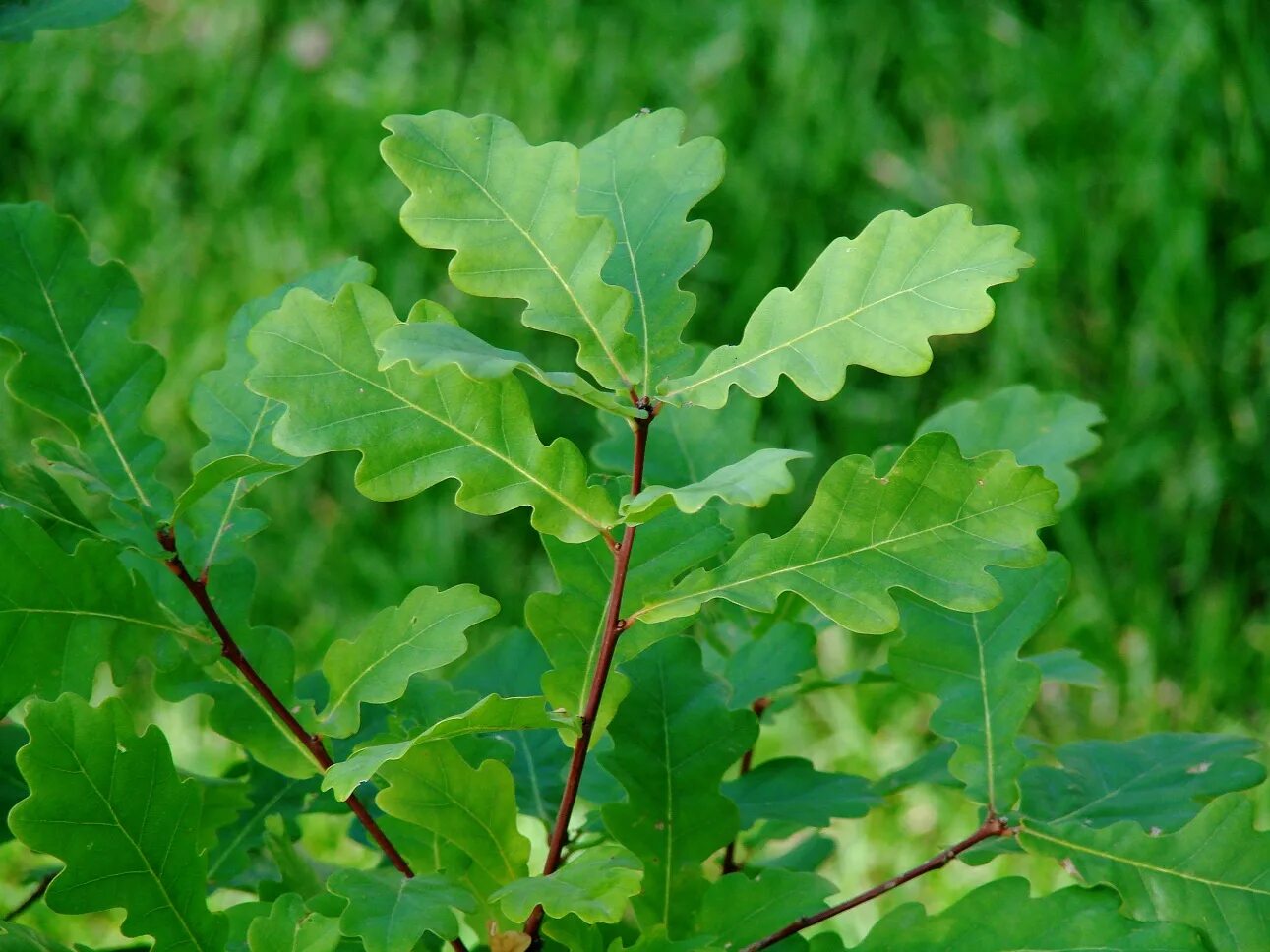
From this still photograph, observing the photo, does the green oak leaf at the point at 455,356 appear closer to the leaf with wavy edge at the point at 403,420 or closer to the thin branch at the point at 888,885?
the leaf with wavy edge at the point at 403,420

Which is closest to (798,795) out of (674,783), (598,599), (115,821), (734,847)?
(734,847)

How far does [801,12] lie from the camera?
365cm

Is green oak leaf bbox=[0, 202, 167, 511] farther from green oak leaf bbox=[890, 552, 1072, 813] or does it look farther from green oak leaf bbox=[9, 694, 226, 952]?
green oak leaf bbox=[890, 552, 1072, 813]

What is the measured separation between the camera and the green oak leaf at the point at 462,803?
85 cm

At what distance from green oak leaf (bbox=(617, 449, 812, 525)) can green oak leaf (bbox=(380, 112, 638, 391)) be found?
111 millimetres

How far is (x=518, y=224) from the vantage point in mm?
845

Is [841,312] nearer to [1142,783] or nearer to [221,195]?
[1142,783]

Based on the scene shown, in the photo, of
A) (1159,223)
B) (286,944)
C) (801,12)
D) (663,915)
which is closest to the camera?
(286,944)

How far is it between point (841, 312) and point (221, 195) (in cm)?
332

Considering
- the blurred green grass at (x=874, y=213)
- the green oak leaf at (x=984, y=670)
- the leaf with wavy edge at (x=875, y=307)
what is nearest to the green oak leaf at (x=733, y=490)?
the leaf with wavy edge at (x=875, y=307)

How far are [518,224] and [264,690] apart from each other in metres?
0.32

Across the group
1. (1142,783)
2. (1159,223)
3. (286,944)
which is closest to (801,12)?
(1159,223)

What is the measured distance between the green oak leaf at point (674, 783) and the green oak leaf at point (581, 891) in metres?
0.13

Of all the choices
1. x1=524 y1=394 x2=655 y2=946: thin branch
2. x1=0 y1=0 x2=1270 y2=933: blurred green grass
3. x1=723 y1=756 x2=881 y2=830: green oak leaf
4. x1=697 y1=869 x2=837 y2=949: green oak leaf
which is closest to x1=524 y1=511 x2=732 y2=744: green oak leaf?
x1=524 y1=394 x2=655 y2=946: thin branch
